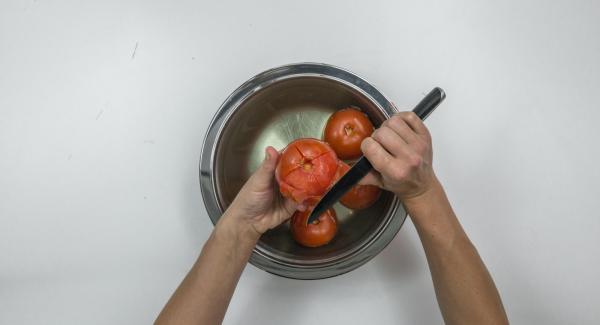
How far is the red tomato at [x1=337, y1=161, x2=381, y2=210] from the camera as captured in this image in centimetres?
87

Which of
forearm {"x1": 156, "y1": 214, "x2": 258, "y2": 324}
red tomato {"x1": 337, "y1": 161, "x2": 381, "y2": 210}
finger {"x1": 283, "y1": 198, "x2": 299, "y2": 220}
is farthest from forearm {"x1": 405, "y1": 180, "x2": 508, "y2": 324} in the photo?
forearm {"x1": 156, "y1": 214, "x2": 258, "y2": 324}

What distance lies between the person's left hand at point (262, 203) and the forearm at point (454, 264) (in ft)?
0.85

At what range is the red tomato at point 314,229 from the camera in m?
0.88

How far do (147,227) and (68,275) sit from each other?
250mm

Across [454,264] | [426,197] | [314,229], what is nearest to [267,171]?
[314,229]

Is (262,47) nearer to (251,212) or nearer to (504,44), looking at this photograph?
(251,212)

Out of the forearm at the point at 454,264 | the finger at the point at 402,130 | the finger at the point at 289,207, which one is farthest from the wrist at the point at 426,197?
the finger at the point at 289,207

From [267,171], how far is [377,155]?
21cm

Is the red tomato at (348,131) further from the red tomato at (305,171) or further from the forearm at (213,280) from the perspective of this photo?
the forearm at (213,280)

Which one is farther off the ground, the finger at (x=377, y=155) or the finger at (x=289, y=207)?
the finger at (x=377, y=155)

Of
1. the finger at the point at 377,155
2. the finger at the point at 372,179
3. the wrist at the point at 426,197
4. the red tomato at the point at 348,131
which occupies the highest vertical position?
the red tomato at the point at 348,131

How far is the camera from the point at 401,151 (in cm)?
68

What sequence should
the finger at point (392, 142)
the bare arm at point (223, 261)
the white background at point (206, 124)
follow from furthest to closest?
the white background at point (206, 124)
the bare arm at point (223, 261)
the finger at point (392, 142)

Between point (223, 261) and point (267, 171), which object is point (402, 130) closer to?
point (267, 171)
